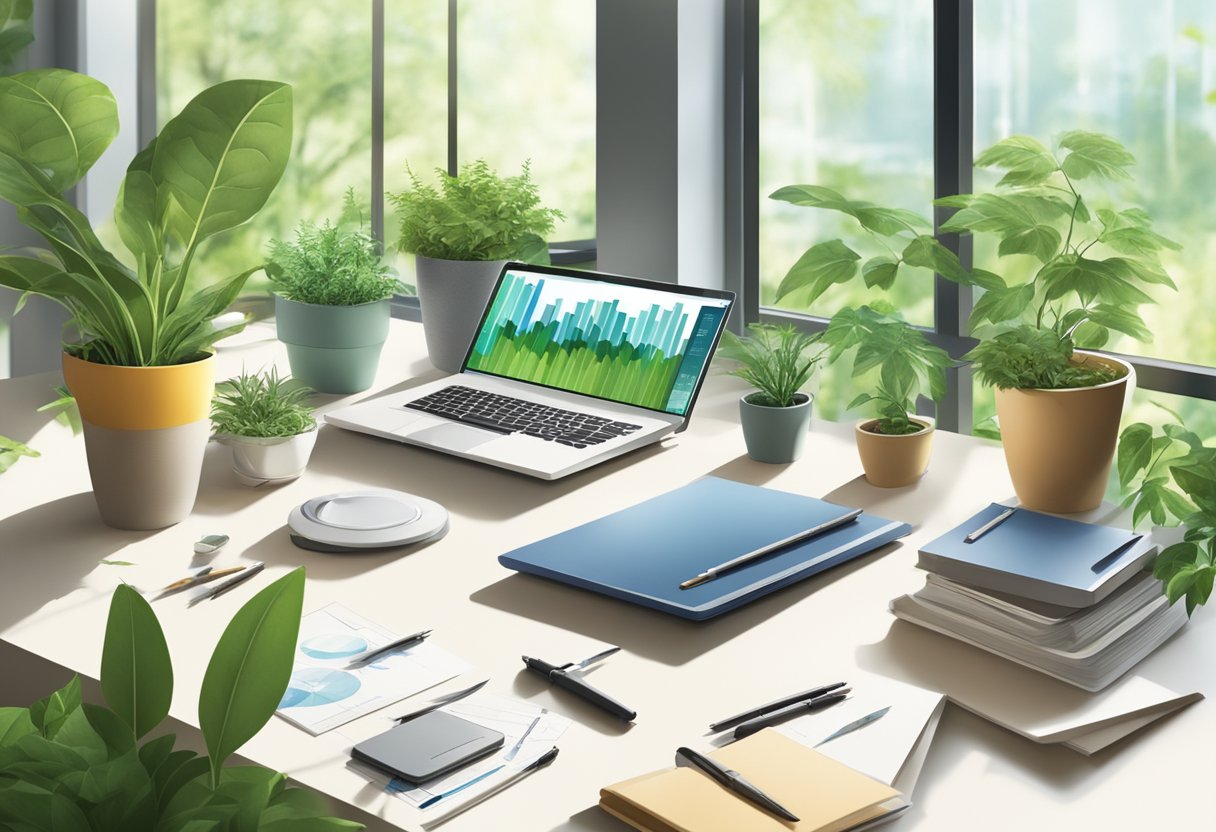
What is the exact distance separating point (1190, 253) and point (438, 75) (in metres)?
3.30

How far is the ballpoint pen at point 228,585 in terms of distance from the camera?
110cm

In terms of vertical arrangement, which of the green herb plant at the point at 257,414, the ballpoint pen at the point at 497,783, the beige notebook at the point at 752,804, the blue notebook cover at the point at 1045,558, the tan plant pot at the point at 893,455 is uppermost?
the green herb plant at the point at 257,414

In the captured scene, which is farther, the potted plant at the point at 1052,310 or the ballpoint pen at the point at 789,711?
→ the potted plant at the point at 1052,310

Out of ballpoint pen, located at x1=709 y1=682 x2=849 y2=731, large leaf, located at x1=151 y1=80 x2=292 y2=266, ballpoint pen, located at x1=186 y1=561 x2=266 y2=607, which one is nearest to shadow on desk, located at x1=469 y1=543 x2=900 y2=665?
ballpoint pen, located at x1=709 y1=682 x2=849 y2=731

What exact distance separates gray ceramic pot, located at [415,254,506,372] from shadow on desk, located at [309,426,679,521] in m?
0.31

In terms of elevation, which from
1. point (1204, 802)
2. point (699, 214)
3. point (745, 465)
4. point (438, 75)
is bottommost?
point (1204, 802)

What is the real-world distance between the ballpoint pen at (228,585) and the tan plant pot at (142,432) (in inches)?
6.2

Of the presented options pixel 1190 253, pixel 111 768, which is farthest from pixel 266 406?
pixel 1190 253

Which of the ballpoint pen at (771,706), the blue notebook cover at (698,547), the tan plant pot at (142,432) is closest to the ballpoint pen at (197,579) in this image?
the tan plant pot at (142,432)

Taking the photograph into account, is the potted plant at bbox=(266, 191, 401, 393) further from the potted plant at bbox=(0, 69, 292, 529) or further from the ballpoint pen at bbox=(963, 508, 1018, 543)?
the ballpoint pen at bbox=(963, 508, 1018, 543)

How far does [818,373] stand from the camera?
159 centimetres

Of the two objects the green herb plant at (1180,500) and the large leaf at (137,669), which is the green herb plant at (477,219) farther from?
the large leaf at (137,669)

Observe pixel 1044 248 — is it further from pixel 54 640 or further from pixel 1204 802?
pixel 54 640

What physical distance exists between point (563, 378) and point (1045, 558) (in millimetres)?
777
